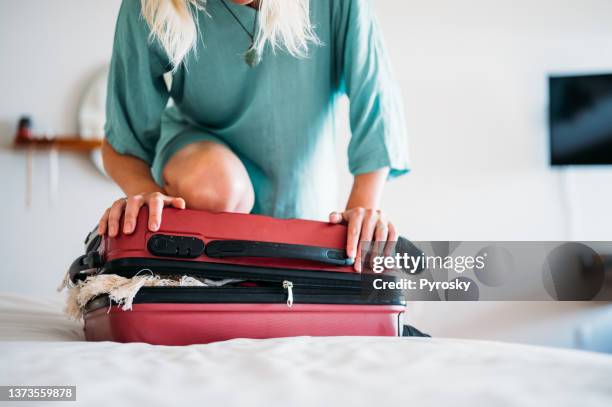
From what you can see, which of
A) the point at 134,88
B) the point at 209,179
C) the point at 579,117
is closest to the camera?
the point at 209,179

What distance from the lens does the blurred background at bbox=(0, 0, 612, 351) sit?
285cm

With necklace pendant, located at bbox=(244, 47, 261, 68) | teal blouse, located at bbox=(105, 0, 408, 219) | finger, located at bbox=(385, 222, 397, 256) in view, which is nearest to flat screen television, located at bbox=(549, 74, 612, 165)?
teal blouse, located at bbox=(105, 0, 408, 219)

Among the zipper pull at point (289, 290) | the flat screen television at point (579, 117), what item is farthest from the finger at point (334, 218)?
the flat screen television at point (579, 117)

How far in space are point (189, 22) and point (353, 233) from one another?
51 centimetres

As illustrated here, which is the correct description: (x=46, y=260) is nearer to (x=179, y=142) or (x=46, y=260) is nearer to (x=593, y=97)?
(x=179, y=142)

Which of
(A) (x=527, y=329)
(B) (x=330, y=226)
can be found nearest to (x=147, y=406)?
(B) (x=330, y=226)

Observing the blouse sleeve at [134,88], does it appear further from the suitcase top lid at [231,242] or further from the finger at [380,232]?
the finger at [380,232]

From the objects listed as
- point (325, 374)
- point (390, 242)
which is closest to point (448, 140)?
point (390, 242)

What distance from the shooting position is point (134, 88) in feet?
3.71

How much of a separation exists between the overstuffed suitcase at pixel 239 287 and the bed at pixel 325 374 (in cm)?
19

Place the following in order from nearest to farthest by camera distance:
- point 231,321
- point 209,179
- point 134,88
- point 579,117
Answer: point 231,321, point 209,179, point 134,88, point 579,117

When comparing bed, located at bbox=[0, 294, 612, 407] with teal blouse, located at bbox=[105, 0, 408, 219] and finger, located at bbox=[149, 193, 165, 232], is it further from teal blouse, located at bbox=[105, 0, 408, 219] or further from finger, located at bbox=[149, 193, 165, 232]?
teal blouse, located at bbox=[105, 0, 408, 219]

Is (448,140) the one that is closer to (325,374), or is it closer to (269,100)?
(269,100)

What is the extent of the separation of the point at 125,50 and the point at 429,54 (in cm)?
224
